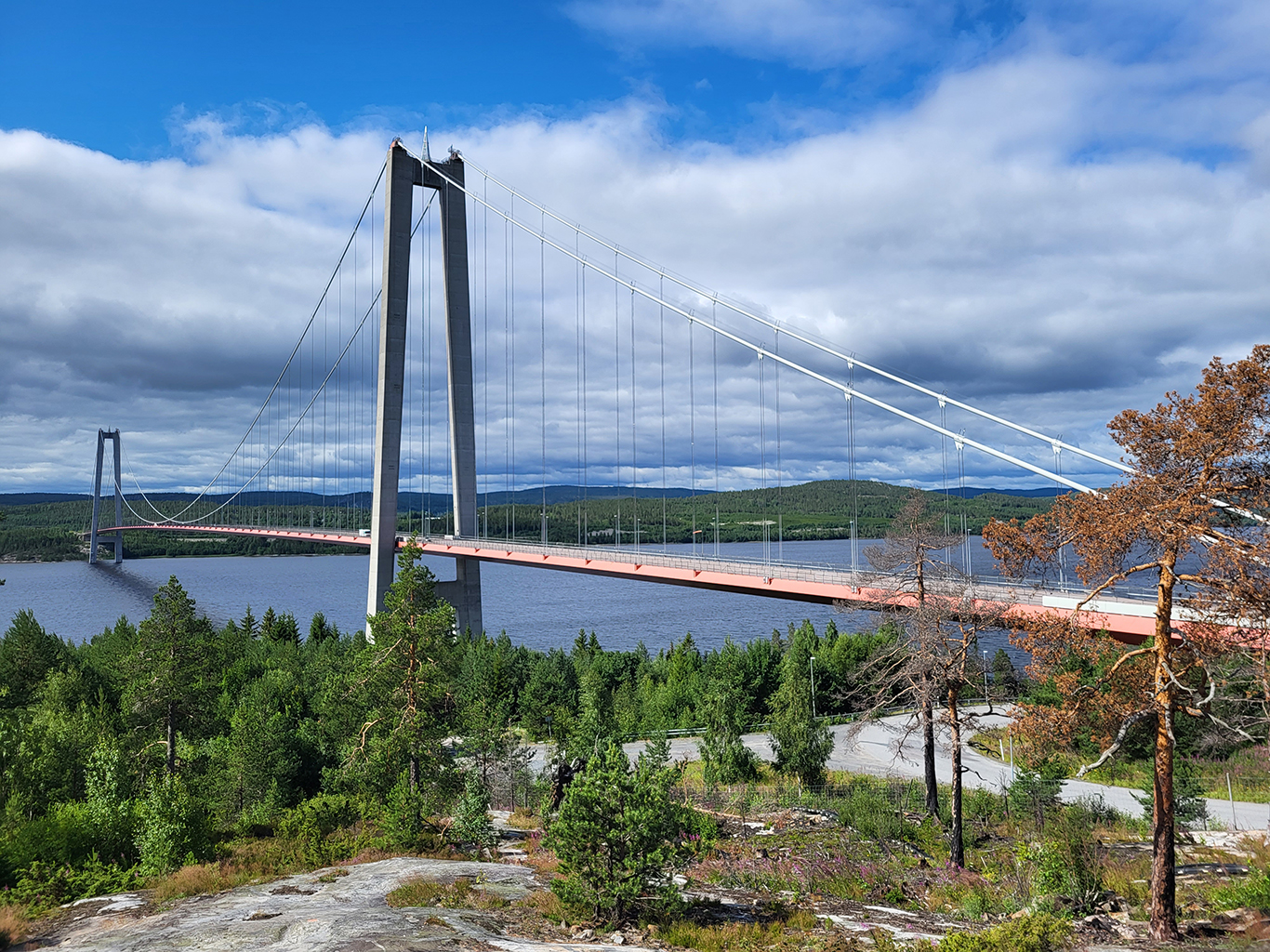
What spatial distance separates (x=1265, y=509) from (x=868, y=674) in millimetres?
31336

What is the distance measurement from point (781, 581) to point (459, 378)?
96.0 feet

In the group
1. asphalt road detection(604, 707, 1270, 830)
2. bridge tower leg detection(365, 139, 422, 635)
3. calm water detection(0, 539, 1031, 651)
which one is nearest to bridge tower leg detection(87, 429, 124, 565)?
calm water detection(0, 539, 1031, 651)

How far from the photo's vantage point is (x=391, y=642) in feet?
66.0

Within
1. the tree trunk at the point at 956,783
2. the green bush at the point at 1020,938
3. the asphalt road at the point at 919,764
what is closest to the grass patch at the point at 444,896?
the green bush at the point at 1020,938

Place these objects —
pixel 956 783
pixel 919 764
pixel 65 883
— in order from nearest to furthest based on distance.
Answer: pixel 65 883 → pixel 956 783 → pixel 919 764

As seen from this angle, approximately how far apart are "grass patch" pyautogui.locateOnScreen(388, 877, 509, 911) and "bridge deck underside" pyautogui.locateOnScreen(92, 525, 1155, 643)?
9894 mm

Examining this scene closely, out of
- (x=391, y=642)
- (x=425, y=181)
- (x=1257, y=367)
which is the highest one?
(x=425, y=181)

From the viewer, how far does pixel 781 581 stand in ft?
79.5

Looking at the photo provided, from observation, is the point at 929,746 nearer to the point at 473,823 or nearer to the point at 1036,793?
the point at 1036,793

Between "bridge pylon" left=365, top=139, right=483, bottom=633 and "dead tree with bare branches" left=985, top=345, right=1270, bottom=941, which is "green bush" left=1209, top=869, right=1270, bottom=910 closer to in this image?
"dead tree with bare branches" left=985, top=345, right=1270, bottom=941

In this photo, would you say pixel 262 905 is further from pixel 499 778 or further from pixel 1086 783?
pixel 1086 783

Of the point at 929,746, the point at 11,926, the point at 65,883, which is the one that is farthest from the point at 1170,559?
the point at 65,883

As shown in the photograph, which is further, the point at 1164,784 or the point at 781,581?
the point at 781,581

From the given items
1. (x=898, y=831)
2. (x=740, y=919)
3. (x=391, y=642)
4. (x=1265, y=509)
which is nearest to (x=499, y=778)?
(x=391, y=642)
